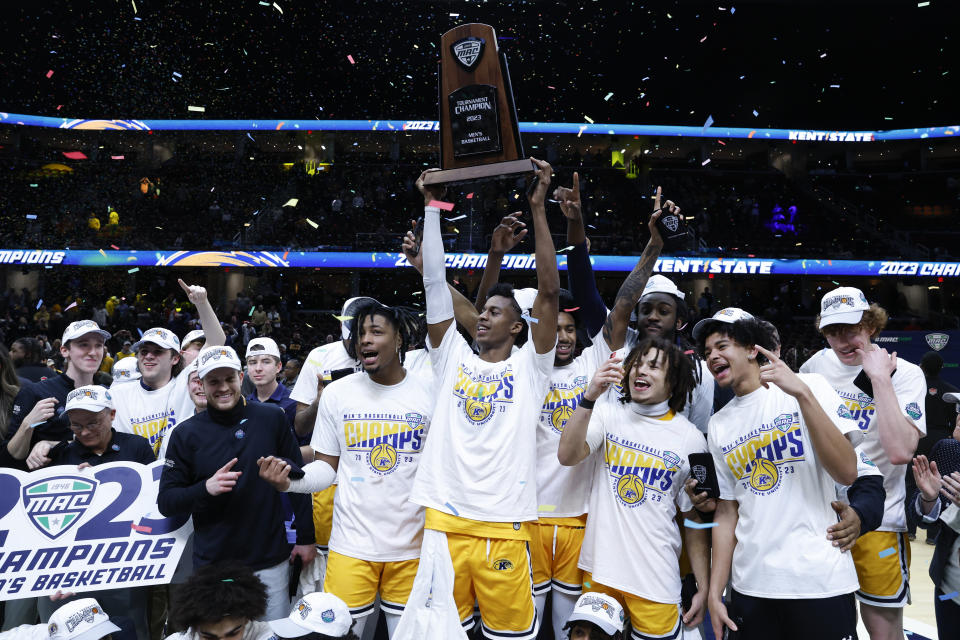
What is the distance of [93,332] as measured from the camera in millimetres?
4621

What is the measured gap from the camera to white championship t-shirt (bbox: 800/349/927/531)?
11.6ft

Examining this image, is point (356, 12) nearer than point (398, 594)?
No

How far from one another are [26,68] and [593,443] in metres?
26.6

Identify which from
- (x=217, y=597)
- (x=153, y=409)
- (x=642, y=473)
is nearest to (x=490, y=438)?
(x=642, y=473)

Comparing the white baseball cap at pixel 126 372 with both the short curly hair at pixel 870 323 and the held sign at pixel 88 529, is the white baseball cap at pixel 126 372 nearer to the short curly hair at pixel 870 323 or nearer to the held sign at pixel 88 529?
the held sign at pixel 88 529

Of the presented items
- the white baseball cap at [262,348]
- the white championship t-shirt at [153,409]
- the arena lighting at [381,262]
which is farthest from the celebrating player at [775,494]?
the arena lighting at [381,262]

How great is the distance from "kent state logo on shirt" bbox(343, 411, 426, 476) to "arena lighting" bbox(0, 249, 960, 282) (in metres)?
15.4

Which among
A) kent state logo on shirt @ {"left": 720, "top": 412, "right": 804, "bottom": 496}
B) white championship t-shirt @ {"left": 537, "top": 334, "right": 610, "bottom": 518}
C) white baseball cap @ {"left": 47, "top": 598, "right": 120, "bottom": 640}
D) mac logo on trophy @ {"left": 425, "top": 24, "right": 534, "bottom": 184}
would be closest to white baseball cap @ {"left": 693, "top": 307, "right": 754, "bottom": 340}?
kent state logo on shirt @ {"left": 720, "top": 412, "right": 804, "bottom": 496}

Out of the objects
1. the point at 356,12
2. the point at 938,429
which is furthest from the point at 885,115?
the point at 938,429

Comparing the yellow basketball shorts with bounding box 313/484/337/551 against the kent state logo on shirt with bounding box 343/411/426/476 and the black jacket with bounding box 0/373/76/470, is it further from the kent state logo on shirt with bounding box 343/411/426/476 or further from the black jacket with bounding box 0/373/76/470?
the black jacket with bounding box 0/373/76/470

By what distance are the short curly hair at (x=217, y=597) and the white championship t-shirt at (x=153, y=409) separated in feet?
5.47

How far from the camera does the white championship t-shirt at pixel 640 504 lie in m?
3.07

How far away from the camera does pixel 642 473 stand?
3.15 metres

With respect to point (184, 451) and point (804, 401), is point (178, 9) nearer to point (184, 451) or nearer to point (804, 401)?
point (184, 451)
